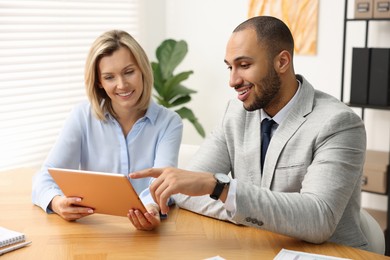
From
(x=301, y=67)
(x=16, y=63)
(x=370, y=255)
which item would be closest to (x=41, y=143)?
(x=16, y=63)

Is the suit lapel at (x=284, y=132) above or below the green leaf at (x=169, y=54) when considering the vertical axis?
below

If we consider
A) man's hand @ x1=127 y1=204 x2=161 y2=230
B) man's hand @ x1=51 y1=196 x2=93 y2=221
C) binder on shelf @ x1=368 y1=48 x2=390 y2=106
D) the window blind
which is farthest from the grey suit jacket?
the window blind

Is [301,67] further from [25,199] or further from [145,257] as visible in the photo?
[145,257]

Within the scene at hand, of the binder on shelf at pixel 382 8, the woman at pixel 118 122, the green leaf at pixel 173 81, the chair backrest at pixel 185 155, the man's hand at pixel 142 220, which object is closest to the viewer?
the man's hand at pixel 142 220

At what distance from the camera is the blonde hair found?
2161 millimetres

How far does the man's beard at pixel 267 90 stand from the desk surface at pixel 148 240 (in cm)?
42

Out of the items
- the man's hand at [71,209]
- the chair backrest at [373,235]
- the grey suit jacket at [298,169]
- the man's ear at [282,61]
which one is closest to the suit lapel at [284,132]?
the grey suit jacket at [298,169]

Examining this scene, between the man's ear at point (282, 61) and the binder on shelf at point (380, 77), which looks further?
the binder on shelf at point (380, 77)

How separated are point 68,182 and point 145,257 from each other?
388 mm

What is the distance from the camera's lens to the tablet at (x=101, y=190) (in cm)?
156

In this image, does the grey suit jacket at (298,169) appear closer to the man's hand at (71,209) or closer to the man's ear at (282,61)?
the man's ear at (282,61)

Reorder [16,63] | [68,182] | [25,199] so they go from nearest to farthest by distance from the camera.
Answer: [68,182]
[25,199]
[16,63]

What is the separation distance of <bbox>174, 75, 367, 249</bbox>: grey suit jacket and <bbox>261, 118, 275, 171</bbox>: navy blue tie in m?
0.02

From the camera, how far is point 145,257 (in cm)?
149
